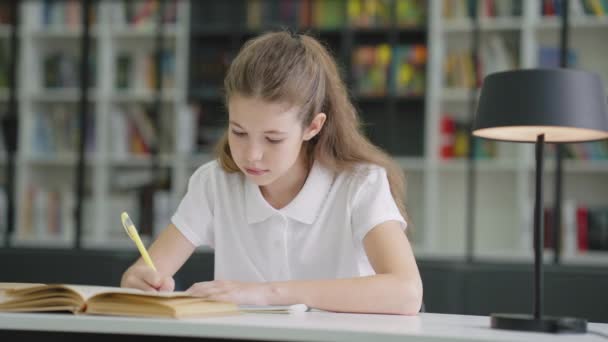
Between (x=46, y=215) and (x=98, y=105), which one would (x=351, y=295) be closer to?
(x=98, y=105)

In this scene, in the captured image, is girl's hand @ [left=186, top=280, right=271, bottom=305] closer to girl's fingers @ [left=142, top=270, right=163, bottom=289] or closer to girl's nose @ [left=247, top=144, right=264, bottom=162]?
girl's fingers @ [left=142, top=270, right=163, bottom=289]

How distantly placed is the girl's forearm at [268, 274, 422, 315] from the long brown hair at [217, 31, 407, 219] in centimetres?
35

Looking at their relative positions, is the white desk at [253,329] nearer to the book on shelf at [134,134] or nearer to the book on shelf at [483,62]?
the book on shelf at [483,62]

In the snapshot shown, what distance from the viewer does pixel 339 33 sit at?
484 centimetres

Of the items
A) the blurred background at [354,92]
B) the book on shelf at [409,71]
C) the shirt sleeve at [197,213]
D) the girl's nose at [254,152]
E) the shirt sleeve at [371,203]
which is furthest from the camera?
the book on shelf at [409,71]

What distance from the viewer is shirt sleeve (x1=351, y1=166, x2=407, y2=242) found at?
1.56m

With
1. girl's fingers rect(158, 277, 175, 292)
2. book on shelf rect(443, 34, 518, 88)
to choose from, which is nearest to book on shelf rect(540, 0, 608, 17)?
book on shelf rect(443, 34, 518, 88)

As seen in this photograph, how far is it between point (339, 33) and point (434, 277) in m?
2.95

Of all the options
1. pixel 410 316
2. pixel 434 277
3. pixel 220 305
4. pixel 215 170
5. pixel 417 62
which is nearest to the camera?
pixel 220 305

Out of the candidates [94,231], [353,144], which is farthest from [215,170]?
[94,231]

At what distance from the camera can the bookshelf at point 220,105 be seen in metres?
4.66

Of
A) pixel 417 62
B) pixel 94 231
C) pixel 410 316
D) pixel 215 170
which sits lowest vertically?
pixel 94 231

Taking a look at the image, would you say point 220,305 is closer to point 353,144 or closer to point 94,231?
point 353,144

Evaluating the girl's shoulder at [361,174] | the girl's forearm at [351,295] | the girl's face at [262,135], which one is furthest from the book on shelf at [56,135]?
the girl's forearm at [351,295]
